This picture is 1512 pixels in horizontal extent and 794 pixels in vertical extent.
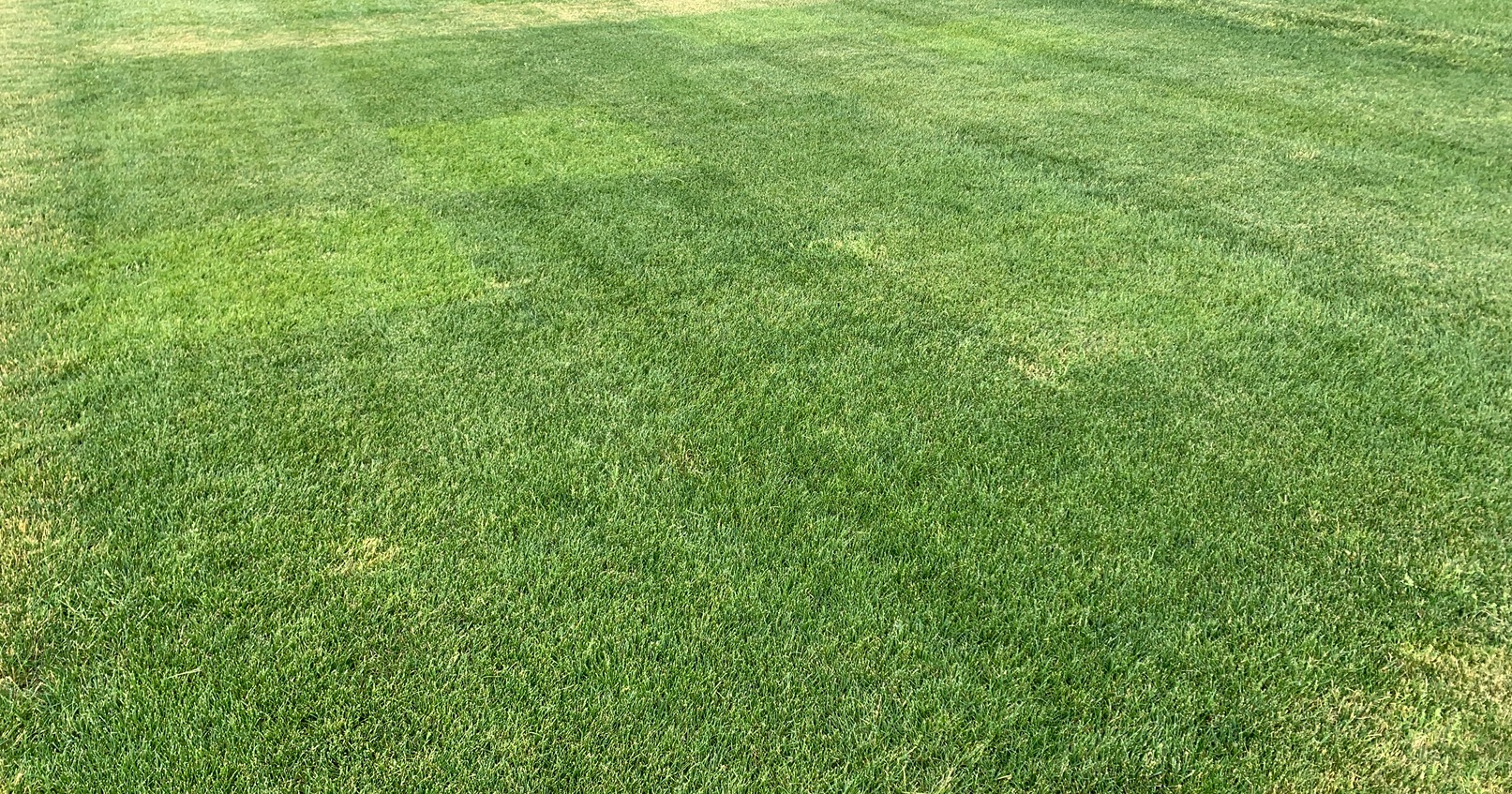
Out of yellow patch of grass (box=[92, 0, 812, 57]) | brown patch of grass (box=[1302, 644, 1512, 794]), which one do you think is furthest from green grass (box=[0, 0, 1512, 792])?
yellow patch of grass (box=[92, 0, 812, 57])

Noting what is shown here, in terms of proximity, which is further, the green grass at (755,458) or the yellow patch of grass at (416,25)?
the yellow patch of grass at (416,25)

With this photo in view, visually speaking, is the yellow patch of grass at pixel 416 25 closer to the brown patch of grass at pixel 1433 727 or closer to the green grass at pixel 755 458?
the green grass at pixel 755 458

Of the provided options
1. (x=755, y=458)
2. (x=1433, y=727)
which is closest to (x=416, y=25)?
(x=755, y=458)

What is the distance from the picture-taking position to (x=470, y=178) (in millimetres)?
5363

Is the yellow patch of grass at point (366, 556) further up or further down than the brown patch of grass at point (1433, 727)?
further up

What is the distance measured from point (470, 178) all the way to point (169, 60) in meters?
4.78

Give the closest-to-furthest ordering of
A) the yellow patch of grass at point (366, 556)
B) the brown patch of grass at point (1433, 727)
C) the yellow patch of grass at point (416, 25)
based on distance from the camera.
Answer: the brown patch of grass at point (1433, 727), the yellow patch of grass at point (366, 556), the yellow patch of grass at point (416, 25)

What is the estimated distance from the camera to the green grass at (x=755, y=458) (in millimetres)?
2105

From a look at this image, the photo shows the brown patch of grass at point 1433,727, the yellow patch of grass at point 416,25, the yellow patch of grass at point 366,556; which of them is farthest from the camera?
the yellow patch of grass at point 416,25

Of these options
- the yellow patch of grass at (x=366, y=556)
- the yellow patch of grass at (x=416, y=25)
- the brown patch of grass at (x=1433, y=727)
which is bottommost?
the brown patch of grass at (x=1433, y=727)

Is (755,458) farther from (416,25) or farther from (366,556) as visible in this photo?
(416,25)

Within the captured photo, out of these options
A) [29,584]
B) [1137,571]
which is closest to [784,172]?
[1137,571]

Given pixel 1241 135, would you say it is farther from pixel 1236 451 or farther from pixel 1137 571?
pixel 1137 571

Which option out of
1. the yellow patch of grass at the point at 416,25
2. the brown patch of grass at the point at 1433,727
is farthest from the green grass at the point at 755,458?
the yellow patch of grass at the point at 416,25
